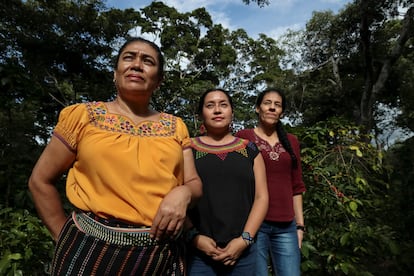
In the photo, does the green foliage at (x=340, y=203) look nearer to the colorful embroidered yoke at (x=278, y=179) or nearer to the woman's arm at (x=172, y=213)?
the colorful embroidered yoke at (x=278, y=179)

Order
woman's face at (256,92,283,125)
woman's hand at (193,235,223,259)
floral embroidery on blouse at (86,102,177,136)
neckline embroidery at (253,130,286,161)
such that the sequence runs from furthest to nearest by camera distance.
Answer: woman's face at (256,92,283,125) < neckline embroidery at (253,130,286,161) < woman's hand at (193,235,223,259) < floral embroidery on blouse at (86,102,177,136)

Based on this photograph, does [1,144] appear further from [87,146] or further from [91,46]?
[91,46]

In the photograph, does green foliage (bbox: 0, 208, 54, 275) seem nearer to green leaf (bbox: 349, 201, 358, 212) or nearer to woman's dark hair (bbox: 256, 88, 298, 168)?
woman's dark hair (bbox: 256, 88, 298, 168)

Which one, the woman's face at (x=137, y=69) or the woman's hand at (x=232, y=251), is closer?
the woman's face at (x=137, y=69)

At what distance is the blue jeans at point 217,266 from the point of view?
160 cm

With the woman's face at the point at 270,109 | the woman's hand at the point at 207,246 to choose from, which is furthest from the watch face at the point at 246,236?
the woman's face at the point at 270,109

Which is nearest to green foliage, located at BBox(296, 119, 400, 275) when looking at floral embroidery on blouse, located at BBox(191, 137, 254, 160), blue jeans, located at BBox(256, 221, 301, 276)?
blue jeans, located at BBox(256, 221, 301, 276)

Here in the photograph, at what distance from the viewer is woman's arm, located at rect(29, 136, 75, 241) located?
1.16 meters

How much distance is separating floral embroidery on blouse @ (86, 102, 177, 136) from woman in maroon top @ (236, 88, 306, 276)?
90 cm

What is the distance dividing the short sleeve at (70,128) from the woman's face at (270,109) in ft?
4.16

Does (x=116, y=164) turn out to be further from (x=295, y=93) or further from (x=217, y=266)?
(x=295, y=93)

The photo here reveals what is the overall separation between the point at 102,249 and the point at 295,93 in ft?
54.5

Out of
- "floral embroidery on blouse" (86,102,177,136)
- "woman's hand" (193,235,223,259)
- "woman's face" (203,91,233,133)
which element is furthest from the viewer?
"woman's face" (203,91,233,133)

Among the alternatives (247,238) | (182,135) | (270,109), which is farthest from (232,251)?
(270,109)
